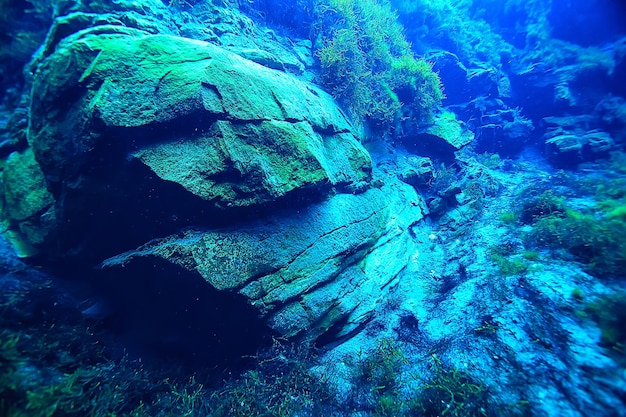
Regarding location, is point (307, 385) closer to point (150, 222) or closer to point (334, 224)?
point (334, 224)

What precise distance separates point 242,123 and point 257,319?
417 cm

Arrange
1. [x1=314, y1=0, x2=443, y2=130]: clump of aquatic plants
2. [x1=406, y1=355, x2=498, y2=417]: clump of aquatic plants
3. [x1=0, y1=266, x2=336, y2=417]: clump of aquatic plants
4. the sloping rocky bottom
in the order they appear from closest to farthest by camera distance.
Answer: [x1=0, y1=266, x2=336, y2=417]: clump of aquatic plants
the sloping rocky bottom
[x1=406, y1=355, x2=498, y2=417]: clump of aquatic plants
[x1=314, y1=0, x2=443, y2=130]: clump of aquatic plants

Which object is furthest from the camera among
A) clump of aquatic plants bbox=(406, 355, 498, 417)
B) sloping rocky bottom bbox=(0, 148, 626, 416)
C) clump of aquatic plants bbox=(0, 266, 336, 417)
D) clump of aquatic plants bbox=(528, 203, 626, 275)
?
clump of aquatic plants bbox=(528, 203, 626, 275)

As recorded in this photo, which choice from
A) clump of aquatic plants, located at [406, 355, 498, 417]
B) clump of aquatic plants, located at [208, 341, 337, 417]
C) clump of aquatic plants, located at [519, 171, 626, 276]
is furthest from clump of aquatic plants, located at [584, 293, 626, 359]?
clump of aquatic plants, located at [208, 341, 337, 417]

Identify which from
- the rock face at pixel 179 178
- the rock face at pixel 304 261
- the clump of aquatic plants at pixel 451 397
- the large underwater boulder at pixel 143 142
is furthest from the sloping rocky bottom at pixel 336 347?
the large underwater boulder at pixel 143 142

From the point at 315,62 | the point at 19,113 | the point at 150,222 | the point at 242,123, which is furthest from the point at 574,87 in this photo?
the point at 19,113

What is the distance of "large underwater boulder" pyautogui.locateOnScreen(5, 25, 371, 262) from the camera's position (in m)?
4.79

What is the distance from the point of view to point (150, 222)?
17.1 ft

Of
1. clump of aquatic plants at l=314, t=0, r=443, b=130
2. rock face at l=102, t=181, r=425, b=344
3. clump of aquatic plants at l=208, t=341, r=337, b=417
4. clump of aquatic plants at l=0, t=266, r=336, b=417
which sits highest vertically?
clump of aquatic plants at l=314, t=0, r=443, b=130

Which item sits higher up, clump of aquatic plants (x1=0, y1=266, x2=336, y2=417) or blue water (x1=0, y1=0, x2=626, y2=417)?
blue water (x1=0, y1=0, x2=626, y2=417)

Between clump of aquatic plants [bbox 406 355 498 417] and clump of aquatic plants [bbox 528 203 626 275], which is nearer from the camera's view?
clump of aquatic plants [bbox 406 355 498 417]

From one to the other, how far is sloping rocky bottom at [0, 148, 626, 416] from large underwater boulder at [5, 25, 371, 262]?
109 centimetres

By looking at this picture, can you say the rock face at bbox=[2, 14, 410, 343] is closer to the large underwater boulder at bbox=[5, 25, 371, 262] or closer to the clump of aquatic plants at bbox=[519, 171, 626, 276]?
the large underwater boulder at bbox=[5, 25, 371, 262]

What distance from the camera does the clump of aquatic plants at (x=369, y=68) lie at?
9.95 metres
